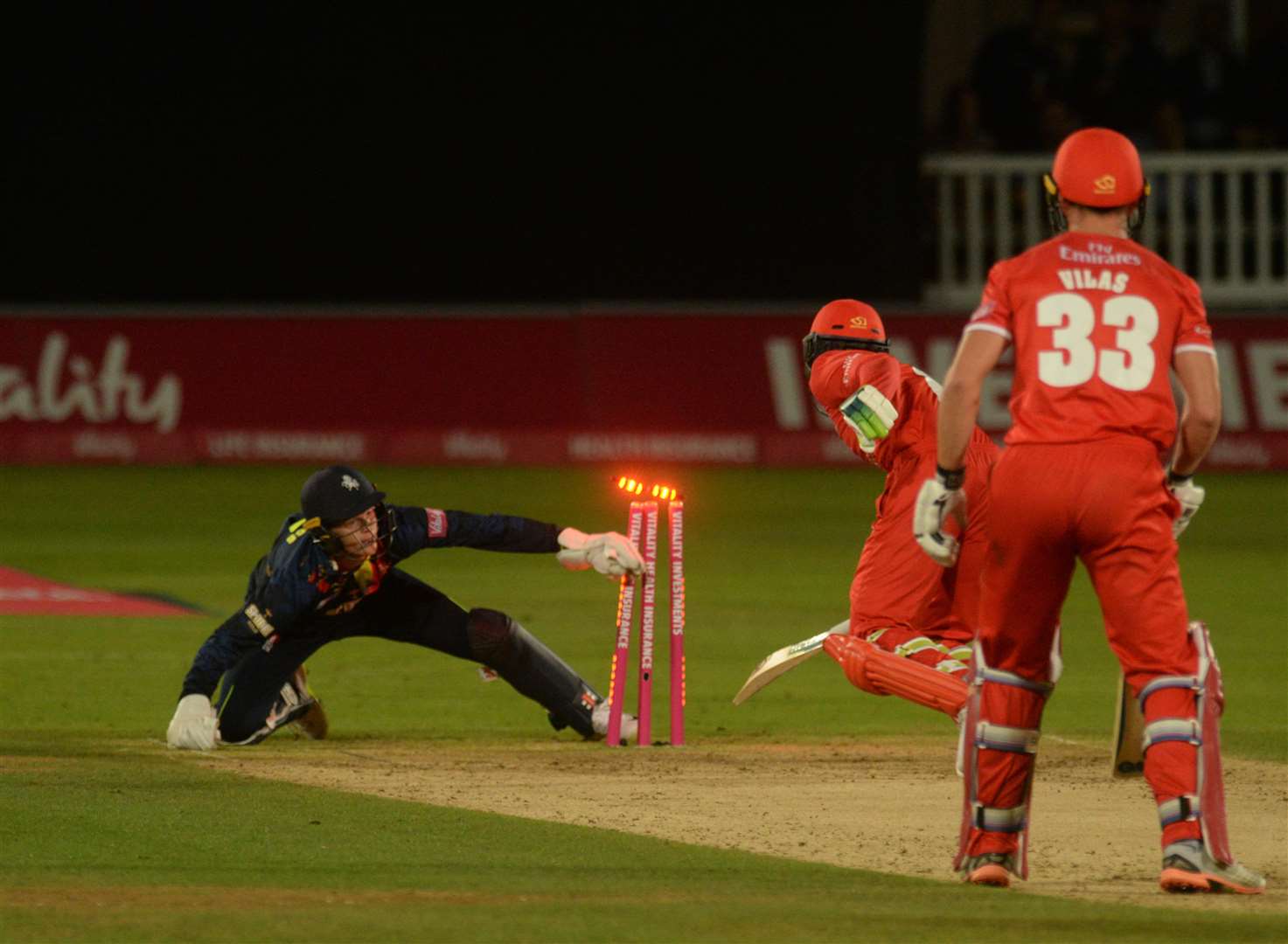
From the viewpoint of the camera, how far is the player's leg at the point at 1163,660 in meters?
5.72

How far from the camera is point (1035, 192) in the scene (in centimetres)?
1981

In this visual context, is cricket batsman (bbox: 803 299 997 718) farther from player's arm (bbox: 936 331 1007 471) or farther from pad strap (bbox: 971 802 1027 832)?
player's arm (bbox: 936 331 1007 471)

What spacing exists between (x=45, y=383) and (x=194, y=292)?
1773 mm

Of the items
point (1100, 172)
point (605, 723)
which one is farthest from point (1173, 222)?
point (1100, 172)

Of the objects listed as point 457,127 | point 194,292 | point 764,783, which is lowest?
point 764,783

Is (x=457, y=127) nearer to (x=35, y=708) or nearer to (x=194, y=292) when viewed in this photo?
(x=194, y=292)

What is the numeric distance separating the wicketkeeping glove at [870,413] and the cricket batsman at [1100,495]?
5.20 ft

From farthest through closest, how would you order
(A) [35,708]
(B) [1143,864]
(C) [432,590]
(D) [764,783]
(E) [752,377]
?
(E) [752,377]
(A) [35,708]
(C) [432,590]
(D) [764,783]
(B) [1143,864]

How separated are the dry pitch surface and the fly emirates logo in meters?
10.7

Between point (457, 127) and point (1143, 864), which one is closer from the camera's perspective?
point (1143, 864)

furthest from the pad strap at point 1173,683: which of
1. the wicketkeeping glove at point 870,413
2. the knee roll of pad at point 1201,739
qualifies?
the wicketkeeping glove at point 870,413

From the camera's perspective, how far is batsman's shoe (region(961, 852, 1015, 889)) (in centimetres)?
600

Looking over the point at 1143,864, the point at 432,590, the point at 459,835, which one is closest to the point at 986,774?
the point at 1143,864

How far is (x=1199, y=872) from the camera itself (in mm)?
5773
